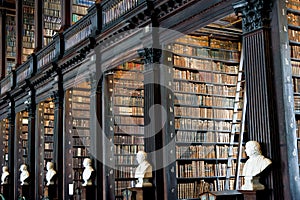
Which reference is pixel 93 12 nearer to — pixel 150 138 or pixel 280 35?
pixel 150 138

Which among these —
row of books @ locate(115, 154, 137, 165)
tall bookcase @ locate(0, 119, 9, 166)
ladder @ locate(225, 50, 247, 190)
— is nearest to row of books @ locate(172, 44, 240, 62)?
ladder @ locate(225, 50, 247, 190)

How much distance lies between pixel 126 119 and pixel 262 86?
3649 millimetres

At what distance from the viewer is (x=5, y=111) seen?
12.5 m

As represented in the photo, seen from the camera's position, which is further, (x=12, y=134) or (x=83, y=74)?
(x=12, y=134)

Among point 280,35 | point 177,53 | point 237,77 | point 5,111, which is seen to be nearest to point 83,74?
point 177,53

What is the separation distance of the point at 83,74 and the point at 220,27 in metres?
2.38

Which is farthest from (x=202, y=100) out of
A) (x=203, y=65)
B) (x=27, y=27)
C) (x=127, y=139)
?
(x=27, y=27)

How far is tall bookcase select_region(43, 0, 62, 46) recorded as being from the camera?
10961 mm

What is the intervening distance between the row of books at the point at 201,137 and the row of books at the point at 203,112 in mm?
244

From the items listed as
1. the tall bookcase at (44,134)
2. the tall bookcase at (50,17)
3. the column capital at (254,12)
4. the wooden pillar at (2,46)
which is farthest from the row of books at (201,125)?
the wooden pillar at (2,46)

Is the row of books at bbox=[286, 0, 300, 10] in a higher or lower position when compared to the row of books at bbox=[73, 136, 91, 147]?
higher

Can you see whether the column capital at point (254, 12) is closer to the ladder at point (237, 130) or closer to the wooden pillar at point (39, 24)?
the ladder at point (237, 130)

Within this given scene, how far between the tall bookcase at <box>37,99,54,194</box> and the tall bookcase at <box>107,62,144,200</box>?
2.70 meters

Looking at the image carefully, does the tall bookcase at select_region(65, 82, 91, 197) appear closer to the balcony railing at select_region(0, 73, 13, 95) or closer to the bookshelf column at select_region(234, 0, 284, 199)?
the balcony railing at select_region(0, 73, 13, 95)
